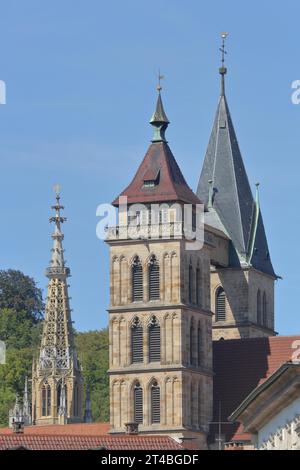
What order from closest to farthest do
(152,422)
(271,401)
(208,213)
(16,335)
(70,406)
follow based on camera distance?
1. (271,401)
2. (152,422)
3. (208,213)
4. (70,406)
5. (16,335)

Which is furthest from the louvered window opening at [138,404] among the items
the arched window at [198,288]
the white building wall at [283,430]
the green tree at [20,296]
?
the green tree at [20,296]

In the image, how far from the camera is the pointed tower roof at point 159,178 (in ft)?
274

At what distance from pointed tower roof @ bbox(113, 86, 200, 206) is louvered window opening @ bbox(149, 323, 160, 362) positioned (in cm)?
443

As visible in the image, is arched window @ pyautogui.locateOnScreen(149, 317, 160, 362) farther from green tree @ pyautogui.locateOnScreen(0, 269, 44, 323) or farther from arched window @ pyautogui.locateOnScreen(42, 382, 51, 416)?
green tree @ pyautogui.locateOnScreen(0, 269, 44, 323)

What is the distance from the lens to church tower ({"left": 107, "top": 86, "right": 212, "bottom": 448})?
82.2m

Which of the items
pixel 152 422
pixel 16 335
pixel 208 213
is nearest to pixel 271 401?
pixel 152 422

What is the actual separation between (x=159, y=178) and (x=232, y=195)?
20.4 ft

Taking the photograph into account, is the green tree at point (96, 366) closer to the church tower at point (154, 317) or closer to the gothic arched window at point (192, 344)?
the gothic arched window at point (192, 344)

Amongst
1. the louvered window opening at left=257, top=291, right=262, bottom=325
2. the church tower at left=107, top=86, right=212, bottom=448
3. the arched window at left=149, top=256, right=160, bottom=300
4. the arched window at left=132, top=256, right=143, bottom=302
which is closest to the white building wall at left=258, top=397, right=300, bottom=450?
the church tower at left=107, top=86, right=212, bottom=448

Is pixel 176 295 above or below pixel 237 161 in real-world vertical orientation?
below

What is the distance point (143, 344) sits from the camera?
82.4m

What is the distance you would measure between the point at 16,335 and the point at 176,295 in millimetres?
59268

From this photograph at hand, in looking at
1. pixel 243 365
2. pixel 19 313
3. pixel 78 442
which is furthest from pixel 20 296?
pixel 78 442

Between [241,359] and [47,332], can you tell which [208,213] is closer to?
[241,359]
